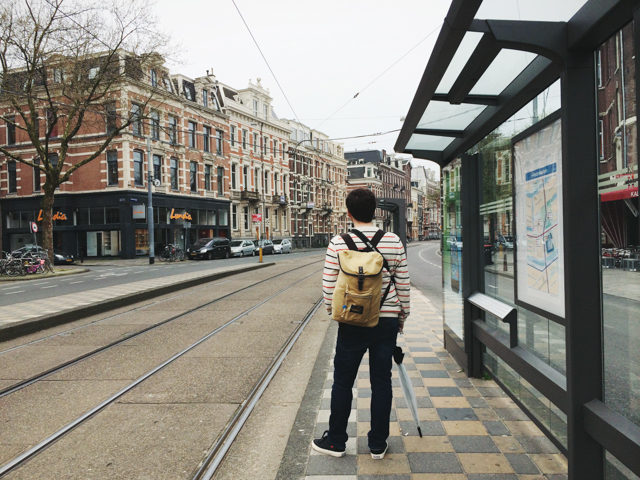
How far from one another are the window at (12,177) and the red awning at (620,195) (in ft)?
133

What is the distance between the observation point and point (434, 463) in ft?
9.88

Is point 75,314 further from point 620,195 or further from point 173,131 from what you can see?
point 173,131

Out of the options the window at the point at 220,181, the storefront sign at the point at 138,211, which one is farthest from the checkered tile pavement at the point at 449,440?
the window at the point at 220,181

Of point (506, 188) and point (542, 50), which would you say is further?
point (506, 188)

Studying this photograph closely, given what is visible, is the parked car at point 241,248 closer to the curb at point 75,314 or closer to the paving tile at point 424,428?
the curb at point 75,314

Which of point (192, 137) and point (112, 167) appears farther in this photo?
point (192, 137)

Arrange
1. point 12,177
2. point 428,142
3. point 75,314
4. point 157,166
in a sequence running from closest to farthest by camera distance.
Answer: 1. point 428,142
2. point 75,314
3. point 157,166
4. point 12,177

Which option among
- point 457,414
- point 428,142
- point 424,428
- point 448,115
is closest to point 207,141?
point 428,142

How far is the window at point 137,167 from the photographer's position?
109 feet

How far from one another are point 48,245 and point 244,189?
24.9m

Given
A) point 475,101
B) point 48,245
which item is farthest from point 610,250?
point 48,245

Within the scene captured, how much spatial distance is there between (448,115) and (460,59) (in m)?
1.20

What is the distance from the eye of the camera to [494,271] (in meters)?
4.20

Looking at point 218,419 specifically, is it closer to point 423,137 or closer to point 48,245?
point 423,137
